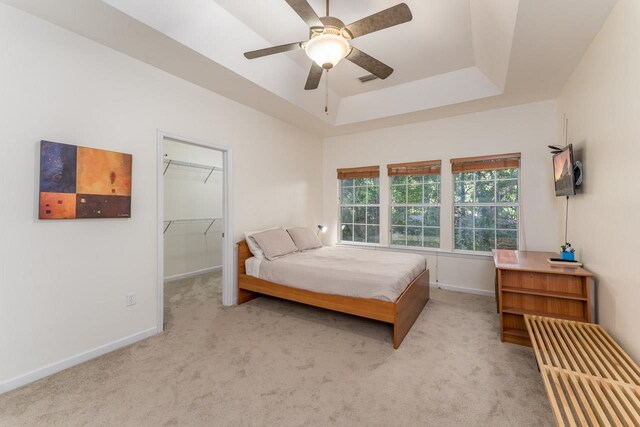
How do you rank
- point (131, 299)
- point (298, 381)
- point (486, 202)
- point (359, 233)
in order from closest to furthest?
point (298, 381) → point (131, 299) → point (486, 202) → point (359, 233)

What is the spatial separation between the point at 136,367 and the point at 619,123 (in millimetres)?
4005

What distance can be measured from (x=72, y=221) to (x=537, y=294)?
399 centimetres

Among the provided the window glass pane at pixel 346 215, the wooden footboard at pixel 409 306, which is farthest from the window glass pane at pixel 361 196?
the wooden footboard at pixel 409 306

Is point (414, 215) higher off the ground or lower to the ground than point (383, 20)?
lower

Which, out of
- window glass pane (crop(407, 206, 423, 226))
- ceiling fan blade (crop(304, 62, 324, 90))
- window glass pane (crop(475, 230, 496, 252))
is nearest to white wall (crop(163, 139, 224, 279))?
ceiling fan blade (crop(304, 62, 324, 90))

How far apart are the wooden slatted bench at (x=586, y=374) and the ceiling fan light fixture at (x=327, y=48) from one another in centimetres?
233

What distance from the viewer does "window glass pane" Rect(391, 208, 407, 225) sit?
4824 millimetres

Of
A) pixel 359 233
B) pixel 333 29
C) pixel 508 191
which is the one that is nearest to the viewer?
pixel 333 29

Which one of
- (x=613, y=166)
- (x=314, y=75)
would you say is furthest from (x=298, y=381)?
(x=613, y=166)

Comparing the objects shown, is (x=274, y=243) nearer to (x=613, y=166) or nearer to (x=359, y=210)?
(x=359, y=210)

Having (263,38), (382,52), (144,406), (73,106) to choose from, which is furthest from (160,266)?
(382,52)

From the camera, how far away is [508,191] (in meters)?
4.01

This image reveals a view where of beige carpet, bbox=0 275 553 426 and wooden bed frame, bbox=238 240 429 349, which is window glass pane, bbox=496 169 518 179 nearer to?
wooden bed frame, bbox=238 240 429 349

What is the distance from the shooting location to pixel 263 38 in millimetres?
3092
